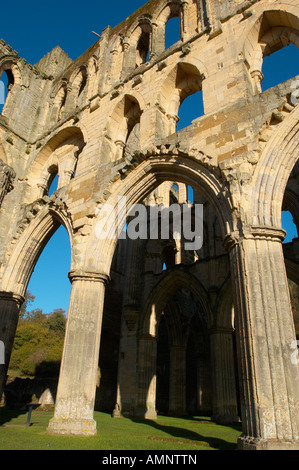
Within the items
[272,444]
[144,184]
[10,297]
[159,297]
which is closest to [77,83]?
[144,184]

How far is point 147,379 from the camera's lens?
13.2 metres

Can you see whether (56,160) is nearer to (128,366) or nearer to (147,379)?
(128,366)

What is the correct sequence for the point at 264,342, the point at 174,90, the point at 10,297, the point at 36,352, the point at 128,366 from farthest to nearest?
1. the point at 36,352
2. the point at 128,366
3. the point at 174,90
4. the point at 10,297
5. the point at 264,342

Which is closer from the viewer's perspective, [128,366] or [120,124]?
[120,124]

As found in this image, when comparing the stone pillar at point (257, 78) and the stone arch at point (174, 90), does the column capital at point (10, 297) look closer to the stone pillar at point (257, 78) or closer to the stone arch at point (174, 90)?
the stone arch at point (174, 90)

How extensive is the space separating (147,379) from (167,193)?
26.8 feet

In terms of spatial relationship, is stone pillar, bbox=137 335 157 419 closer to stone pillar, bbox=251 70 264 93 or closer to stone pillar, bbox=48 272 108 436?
stone pillar, bbox=48 272 108 436

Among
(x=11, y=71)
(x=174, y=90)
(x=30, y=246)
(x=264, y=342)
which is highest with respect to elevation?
(x=11, y=71)

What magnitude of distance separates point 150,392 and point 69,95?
469 inches

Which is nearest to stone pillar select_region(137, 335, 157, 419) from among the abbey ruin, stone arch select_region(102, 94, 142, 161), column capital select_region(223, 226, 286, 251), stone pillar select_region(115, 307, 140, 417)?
the abbey ruin

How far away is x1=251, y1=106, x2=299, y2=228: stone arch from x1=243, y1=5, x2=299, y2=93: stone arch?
210cm

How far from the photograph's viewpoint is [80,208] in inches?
357

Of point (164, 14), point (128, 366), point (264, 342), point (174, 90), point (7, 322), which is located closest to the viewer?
point (264, 342)

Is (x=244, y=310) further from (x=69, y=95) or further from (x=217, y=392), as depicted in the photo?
(x=69, y=95)
